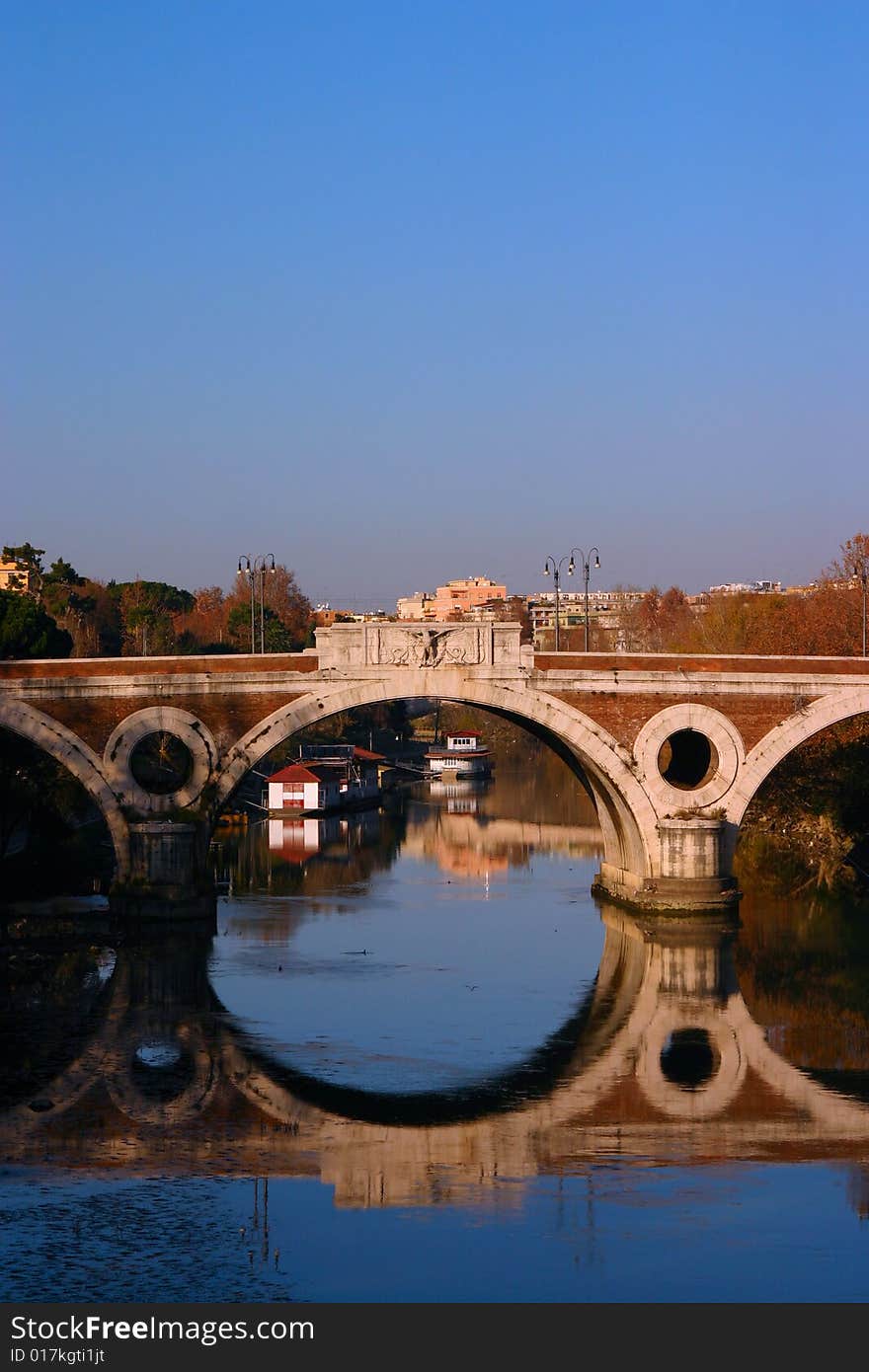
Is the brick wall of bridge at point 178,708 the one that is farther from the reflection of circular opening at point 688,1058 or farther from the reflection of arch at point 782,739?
the reflection of circular opening at point 688,1058

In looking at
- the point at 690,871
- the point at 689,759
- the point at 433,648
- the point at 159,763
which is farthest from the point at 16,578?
the point at 690,871

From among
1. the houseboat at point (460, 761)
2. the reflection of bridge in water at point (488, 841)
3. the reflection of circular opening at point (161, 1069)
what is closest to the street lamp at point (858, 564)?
the reflection of bridge in water at point (488, 841)

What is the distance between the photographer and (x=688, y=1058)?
109ft

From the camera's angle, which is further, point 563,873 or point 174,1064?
point 563,873

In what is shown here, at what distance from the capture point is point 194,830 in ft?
150

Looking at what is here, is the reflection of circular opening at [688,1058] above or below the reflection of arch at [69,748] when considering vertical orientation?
below

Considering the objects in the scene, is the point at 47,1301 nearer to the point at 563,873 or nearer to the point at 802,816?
the point at 563,873

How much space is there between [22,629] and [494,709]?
1878cm

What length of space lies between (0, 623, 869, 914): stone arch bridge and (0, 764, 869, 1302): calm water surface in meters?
2.40

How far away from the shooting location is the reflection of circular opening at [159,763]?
59406 millimetres

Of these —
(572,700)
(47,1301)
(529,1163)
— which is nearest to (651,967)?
(572,700)

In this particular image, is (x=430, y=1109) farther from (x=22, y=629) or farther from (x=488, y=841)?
(x=488, y=841)

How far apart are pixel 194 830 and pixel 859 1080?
20802 mm

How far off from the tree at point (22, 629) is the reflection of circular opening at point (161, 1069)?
87.8ft
